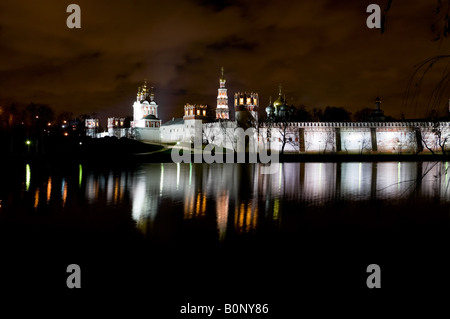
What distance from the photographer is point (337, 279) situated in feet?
20.8

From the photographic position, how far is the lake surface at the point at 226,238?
626 centimetres

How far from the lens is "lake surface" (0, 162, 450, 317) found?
6.26 m

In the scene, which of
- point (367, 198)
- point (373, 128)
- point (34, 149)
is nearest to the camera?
point (367, 198)

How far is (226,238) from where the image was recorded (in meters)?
8.42

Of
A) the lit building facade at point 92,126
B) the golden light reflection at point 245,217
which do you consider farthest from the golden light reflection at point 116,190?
the lit building facade at point 92,126

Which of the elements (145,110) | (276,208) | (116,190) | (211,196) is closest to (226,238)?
(276,208)

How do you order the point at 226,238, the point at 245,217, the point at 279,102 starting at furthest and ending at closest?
the point at 279,102, the point at 245,217, the point at 226,238

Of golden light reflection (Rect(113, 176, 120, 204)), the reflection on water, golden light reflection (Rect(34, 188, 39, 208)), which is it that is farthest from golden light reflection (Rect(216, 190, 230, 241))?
golden light reflection (Rect(34, 188, 39, 208))

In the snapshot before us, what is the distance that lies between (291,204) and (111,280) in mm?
7630

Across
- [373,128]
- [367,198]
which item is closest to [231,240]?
[367,198]

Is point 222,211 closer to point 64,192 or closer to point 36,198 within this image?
point 36,198

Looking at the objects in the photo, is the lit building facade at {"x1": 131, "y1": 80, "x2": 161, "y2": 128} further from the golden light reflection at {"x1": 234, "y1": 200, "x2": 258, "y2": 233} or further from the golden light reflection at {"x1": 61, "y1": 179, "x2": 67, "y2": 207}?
the golden light reflection at {"x1": 234, "y1": 200, "x2": 258, "y2": 233}

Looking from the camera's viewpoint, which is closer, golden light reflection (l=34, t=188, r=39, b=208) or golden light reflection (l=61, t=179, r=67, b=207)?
golden light reflection (l=34, t=188, r=39, b=208)
